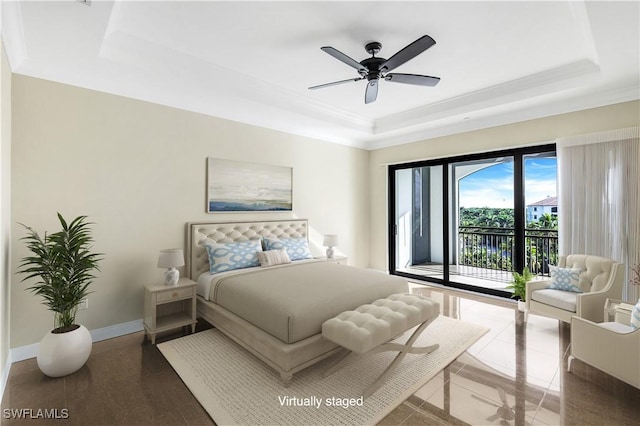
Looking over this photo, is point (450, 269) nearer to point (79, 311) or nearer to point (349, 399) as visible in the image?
point (349, 399)

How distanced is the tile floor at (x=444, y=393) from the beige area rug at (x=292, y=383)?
3.4 inches

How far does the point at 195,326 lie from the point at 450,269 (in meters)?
4.16

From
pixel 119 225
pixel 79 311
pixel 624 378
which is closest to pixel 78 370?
pixel 79 311

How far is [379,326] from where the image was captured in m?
2.21

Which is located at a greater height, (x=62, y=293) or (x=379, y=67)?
(x=379, y=67)

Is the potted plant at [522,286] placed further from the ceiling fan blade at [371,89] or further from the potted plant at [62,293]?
the potted plant at [62,293]

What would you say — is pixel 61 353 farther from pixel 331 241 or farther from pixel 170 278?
pixel 331 241

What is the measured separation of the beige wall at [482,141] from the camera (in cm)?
359

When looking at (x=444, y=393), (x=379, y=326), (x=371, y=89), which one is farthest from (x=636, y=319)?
(x=371, y=89)

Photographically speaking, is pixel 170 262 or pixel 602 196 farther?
pixel 602 196

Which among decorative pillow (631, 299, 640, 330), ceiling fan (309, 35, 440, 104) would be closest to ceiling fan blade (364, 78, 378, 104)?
ceiling fan (309, 35, 440, 104)

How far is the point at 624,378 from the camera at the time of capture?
2129 mm

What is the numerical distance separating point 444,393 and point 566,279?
2266mm

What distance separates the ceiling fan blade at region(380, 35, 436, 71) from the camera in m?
2.19
